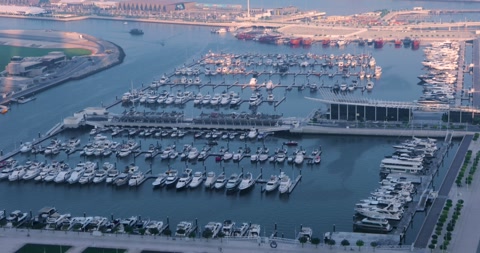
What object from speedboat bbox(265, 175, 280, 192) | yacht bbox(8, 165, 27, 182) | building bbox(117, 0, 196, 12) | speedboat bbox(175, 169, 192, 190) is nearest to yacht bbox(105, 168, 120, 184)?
speedboat bbox(175, 169, 192, 190)

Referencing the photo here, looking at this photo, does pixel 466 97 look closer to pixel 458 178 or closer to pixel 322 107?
pixel 322 107

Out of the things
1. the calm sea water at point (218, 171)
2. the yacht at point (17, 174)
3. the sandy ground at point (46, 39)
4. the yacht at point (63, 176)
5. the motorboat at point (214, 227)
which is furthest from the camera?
the sandy ground at point (46, 39)

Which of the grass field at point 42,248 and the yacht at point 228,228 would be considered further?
the yacht at point 228,228

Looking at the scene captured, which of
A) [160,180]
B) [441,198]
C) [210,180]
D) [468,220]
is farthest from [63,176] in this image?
Result: [468,220]

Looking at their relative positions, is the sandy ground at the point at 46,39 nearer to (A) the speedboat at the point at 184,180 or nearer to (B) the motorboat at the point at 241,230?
(A) the speedboat at the point at 184,180

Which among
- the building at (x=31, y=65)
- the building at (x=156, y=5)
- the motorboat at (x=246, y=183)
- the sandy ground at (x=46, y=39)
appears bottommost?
the motorboat at (x=246, y=183)

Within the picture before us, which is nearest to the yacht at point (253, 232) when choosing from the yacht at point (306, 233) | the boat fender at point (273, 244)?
the boat fender at point (273, 244)

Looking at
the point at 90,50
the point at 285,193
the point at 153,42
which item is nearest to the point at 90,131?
the point at 285,193
